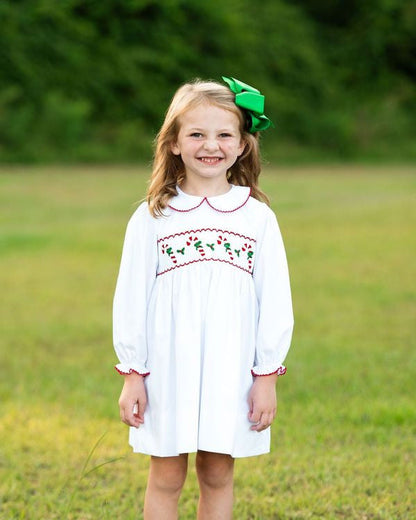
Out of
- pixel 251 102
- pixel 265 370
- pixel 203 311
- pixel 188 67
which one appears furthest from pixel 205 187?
pixel 188 67

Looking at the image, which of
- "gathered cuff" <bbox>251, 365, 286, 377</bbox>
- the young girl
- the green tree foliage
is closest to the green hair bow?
the young girl

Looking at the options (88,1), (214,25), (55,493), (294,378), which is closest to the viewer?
(55,493)

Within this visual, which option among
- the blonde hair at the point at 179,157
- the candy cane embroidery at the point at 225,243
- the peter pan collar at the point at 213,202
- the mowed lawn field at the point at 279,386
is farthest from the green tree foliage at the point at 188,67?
the candy cane embroidery at the point at 225,243

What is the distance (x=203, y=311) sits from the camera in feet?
7.84

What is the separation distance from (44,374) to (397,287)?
363 cm

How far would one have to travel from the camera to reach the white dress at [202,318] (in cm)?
238

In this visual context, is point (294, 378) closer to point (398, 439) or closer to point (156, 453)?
point (398, 439)

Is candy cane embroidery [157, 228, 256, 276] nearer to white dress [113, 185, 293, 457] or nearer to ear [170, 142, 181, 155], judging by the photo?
white dress [113, 185, 293, 457]

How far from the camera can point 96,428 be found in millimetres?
4156

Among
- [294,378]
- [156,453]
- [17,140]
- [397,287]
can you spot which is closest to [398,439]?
[294,378]

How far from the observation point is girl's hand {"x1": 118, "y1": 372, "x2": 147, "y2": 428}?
7.95ft

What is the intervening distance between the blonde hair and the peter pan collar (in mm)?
26

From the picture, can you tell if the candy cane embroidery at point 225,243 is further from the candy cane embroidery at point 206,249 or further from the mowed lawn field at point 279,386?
the mowed lawn field at point 279,386

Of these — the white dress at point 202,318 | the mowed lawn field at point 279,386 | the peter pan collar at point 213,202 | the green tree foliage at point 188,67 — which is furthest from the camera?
the green tree foliage at point 188,67
